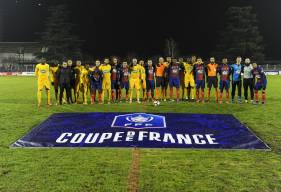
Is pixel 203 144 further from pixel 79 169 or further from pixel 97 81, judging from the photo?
pixel 97 81

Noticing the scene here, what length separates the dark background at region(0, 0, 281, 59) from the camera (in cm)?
6316

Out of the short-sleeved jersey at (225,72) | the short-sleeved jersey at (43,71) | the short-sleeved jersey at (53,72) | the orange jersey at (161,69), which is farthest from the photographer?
the orange jersey at (161,69)

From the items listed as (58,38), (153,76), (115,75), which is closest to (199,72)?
(153,76)

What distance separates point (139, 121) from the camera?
11578 millimetres

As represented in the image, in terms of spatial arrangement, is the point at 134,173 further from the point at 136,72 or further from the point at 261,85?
the point at 261,85

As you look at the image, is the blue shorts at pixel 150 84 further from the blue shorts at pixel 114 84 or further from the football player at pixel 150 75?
the blue shorts at pixel 114 84

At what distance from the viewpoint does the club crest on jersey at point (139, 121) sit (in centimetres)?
1103

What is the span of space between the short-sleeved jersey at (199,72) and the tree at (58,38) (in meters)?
49.3

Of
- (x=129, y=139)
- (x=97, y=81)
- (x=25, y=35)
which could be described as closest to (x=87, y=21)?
(x=25, y=35)

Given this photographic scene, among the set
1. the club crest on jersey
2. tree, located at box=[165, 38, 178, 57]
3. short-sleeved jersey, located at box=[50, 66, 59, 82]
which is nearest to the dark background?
tree, located at box=[165, 38, 178, 57]

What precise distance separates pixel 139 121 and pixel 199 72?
6281mm

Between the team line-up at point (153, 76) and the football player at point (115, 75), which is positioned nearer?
the team line-up at point (153, 76)

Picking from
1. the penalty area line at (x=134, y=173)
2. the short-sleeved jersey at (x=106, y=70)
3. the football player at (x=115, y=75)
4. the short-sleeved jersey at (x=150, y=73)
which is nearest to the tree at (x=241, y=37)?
the short-sleeved jersey at (x=150, y=73)

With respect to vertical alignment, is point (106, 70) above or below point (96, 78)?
above
